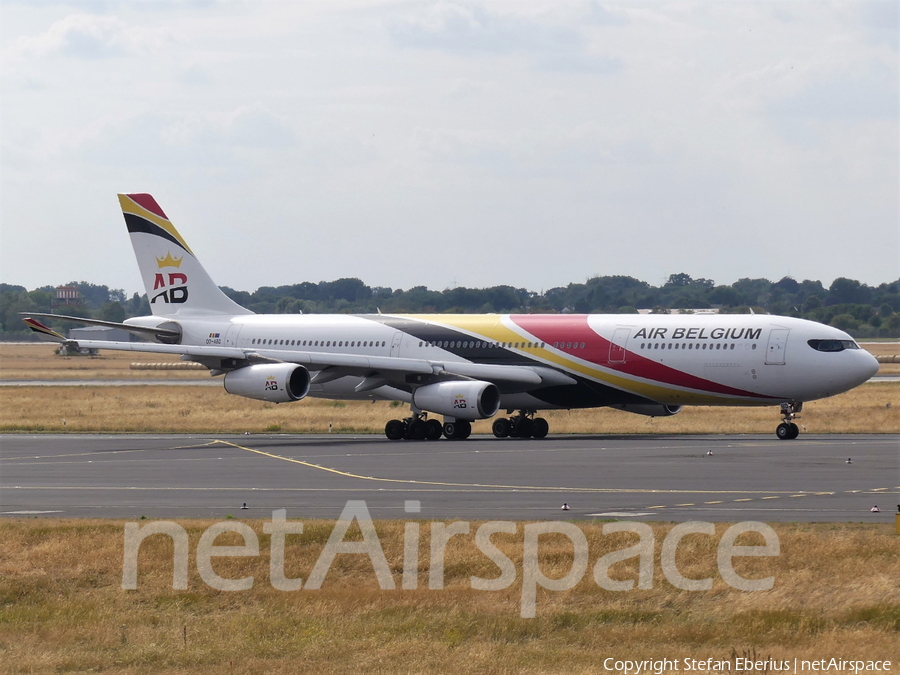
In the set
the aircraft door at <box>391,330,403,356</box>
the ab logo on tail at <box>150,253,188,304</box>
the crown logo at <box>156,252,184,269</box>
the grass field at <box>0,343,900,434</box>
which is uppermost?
the crown logo at <box>156,252,184,269</box>

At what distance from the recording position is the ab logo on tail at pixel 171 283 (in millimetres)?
53656

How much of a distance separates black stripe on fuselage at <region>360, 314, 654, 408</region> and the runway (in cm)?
138

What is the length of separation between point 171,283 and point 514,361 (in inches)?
609

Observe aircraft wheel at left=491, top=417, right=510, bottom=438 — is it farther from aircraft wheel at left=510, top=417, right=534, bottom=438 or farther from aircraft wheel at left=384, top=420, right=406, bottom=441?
aircraft wheel at left=384, top=420, right=406, bottom=441

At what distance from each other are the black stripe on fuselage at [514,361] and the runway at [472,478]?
1.38 meters

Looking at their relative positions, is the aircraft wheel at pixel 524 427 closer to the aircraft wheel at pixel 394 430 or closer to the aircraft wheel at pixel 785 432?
the aircraft wheel at pixel 394 430

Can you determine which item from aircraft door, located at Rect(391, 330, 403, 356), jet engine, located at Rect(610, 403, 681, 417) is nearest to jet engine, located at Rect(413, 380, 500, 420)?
aircraft door, located at Rect(391, 330, 403, 356)

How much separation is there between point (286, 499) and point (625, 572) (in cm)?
1042

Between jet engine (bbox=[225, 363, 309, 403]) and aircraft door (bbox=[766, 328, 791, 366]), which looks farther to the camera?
jet engine (bbox=[225, 363, 309, 403])

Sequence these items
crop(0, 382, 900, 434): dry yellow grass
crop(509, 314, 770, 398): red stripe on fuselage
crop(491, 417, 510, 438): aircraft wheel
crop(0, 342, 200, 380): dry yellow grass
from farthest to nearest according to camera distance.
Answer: crop(0, 342, 200, 380): dry yellow grass < crop(0, 382, 900, 434): dry yellow grass < crop(491, 417, 510, 438): aircraft wheel < crop(509, 314, 770, 398): red stripe on fuselage

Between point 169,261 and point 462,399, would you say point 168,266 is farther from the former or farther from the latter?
point 462,399

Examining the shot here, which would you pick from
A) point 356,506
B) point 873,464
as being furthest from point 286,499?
point 873,464

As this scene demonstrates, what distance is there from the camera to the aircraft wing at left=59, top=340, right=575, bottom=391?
1774 inches

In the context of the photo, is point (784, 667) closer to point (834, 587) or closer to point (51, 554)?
point (834, 587)
